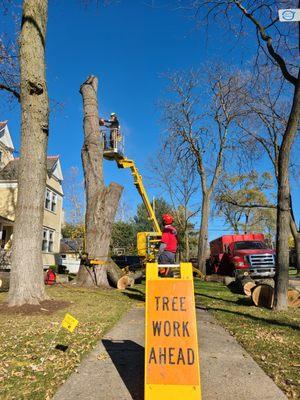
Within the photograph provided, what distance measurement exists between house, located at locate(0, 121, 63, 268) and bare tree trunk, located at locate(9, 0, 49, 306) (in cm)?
1585

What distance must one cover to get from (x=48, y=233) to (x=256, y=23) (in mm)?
24456

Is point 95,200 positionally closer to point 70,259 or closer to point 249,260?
point 249,260

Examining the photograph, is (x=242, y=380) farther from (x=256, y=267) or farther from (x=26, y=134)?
(x=256, y=267)

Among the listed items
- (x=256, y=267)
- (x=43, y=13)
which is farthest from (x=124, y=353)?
(x=256, y=267)

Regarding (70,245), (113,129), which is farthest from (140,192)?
(70,245)

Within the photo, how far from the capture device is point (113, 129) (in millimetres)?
19156

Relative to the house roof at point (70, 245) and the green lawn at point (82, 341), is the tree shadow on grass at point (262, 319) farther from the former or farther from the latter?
the house roof at point (70, 245)

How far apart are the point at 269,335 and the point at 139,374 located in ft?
9.96

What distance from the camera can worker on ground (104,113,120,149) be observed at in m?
19.1

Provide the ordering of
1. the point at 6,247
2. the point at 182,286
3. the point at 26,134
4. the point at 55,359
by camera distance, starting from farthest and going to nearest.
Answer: the point at 6,247 → the point at 26,134 → the point at 55,359 → the point at 182,286

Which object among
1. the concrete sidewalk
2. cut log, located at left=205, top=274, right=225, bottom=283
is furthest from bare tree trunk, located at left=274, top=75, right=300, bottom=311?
cut log, located at left=205, top=274, right=225, bottom=283

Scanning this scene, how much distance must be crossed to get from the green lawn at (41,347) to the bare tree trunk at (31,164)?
1.01m

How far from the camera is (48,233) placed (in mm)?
31109

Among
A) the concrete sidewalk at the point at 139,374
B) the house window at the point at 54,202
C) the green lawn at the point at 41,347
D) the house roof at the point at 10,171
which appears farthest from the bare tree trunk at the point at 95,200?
the house window at the point at 54,202
